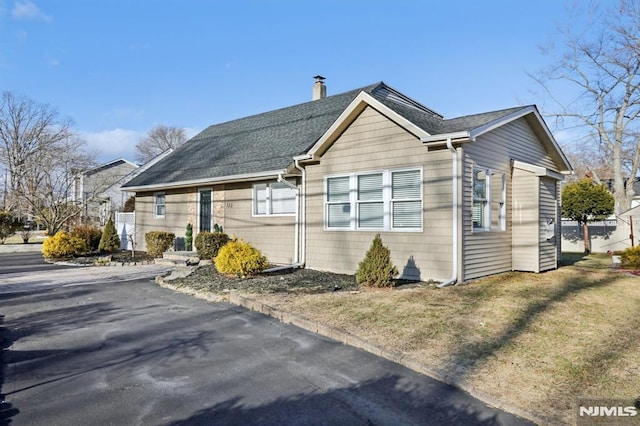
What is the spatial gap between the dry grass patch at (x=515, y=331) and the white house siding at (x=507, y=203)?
781 millimetres

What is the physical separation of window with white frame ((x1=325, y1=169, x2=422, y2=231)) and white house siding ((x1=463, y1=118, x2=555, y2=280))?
3.77 ft

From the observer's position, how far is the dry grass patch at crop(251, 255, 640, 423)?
12.8ft

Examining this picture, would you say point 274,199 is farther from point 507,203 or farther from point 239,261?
point 507,203

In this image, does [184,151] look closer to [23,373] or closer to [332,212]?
[332,212]

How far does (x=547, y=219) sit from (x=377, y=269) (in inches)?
245

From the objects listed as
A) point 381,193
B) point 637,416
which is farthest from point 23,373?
point 381,193

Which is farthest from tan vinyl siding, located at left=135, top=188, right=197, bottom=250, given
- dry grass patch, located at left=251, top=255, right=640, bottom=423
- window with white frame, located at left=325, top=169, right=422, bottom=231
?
dry grass patch, located at left=251, top=255, right=640, bottom=423

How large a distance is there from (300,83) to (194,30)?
7968mm

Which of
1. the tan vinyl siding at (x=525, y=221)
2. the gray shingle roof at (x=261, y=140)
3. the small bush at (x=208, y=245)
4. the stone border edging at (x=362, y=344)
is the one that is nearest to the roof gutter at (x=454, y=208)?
the gray shingle roof at (x=261, y=140)

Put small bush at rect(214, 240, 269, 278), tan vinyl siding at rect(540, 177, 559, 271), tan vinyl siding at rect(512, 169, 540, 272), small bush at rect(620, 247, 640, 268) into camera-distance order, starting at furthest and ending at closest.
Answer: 1. small bush at rect(620, 247, 640, 268)
2. tan vinyl siding at rect(540, 177, 559, 271)
3. tan vinyl siding at rect(512, 169, 540, 272)
4. small bush at rect(214, 240, 269, 278)

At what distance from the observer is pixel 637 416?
332cm

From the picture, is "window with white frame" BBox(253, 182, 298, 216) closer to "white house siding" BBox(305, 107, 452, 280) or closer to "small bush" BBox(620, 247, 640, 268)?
"white house siding" BBox(305, 107, 452, 280)

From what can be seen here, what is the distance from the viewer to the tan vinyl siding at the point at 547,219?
11.1 metres

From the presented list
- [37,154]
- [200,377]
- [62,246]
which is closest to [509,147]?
[200,377]
